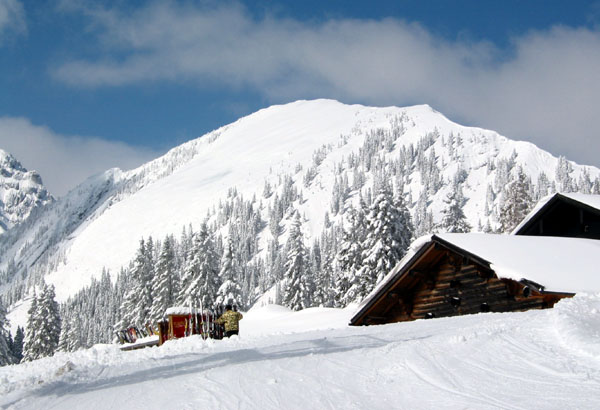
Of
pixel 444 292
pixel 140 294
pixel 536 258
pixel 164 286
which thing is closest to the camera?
pixel 536 258

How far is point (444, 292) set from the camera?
18.5 metres

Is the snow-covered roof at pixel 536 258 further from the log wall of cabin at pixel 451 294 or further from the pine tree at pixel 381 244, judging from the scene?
the pine tree at pixel 381 244

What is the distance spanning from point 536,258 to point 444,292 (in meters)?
3.06

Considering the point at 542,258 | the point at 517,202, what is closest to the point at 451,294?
the point at 542,258

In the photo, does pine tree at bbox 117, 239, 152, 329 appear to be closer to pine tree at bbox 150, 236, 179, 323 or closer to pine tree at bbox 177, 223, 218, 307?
pine tree at bbox 150, 236, 179, 323

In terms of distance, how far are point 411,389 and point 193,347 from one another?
23.4 ft

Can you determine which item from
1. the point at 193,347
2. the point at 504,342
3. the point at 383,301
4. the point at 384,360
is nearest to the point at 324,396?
the point at 384,360

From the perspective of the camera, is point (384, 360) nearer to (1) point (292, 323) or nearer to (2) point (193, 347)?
(2) point (193, 347)

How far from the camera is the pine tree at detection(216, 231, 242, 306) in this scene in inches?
1921

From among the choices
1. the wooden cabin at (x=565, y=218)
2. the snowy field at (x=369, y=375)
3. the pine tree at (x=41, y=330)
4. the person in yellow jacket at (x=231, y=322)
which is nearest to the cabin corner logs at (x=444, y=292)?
the person in yellow jacket at (x=231, y=322)

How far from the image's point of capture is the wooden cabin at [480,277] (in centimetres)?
1584

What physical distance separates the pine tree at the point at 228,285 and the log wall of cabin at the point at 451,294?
30.0 meters

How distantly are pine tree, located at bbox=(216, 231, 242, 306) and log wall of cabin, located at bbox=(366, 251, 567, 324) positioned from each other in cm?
3005

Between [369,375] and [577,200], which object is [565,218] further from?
[369,375]
